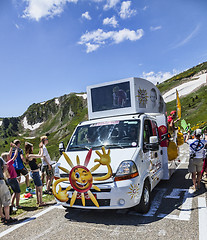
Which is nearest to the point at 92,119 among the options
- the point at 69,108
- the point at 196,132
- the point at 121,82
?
the point at 121,82

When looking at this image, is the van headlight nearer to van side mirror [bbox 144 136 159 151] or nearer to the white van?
the white van

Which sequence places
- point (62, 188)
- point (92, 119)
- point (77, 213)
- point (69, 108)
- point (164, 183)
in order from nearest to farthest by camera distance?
1. point (62, 188)
2. point (77, 213)
3. point (92, 119)
4. point (164, 183)
5. point (69, 108)

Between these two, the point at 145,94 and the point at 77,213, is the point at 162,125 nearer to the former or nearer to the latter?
the point at 145,94

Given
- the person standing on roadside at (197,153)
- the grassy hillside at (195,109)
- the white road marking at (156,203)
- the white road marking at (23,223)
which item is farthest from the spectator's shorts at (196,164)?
the grassy hillside at (195,109)

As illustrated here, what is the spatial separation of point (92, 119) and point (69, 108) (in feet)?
584

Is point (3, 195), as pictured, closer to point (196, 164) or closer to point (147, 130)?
point (147, 130)

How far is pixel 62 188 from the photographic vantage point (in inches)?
184

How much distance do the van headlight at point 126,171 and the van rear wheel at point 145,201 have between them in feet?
2.15

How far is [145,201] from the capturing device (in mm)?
4797

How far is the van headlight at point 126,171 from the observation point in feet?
14.0

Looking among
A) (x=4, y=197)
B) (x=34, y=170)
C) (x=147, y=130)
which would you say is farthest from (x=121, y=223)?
(x=34, y=170)

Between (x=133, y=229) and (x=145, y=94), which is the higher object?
(x=145, y=94)

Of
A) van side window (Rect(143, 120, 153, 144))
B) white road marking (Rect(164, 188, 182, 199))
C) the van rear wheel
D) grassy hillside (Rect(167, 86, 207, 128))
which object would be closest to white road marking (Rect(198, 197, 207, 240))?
white road marking (Rect(164, 188, 182, 199))

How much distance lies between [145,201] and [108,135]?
69.7 inches
